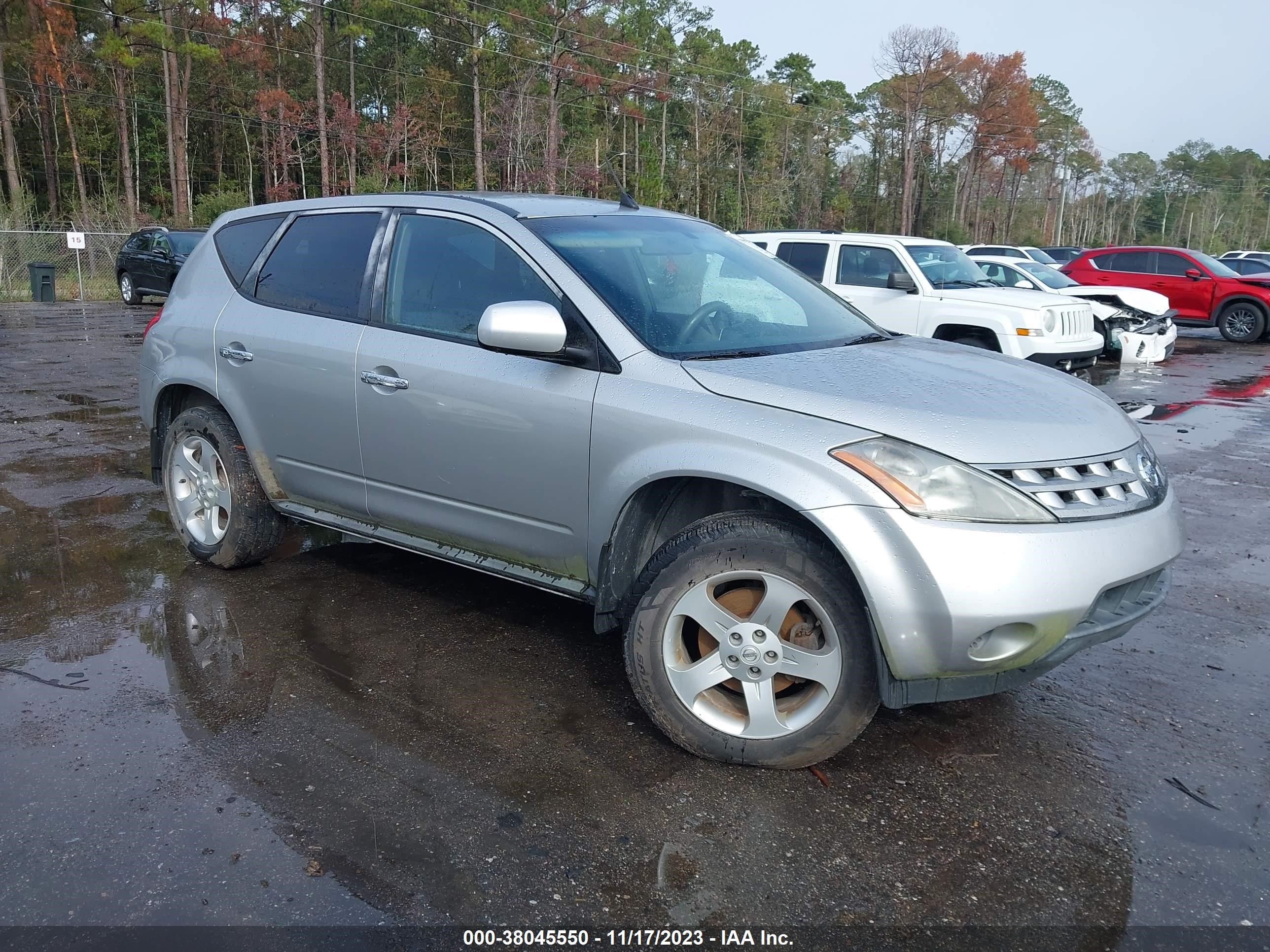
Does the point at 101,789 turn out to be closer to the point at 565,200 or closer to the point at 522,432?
the point at 522,432

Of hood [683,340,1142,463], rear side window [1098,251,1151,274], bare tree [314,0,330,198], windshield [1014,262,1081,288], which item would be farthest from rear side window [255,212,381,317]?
bare tree [314,0,330,198]

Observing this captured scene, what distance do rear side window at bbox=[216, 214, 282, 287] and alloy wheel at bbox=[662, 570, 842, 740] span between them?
2.96 m

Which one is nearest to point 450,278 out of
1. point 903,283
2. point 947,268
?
point 903,283

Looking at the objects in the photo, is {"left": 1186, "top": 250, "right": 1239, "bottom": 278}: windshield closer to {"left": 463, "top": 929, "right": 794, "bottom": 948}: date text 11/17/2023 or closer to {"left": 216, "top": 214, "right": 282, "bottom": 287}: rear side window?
{"left": 216, "top": 214, "right": 282, "bottom": 287}: rear side window

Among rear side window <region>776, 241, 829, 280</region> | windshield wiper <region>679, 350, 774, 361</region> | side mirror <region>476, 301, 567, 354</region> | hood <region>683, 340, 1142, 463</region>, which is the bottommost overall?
hood <region>683, 340, 1142, 463</region>

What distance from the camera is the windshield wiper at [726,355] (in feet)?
11.8

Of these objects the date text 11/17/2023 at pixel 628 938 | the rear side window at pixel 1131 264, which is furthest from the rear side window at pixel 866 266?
the rear side window at pixel 1131 264

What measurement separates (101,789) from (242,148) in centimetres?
6098

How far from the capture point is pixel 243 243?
16.8 feet

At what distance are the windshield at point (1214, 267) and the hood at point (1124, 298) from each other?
477 cm

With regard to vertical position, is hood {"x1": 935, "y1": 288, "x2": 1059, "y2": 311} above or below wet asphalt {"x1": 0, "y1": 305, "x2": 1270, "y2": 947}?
above

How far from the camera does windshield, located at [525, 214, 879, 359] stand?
3760 millimetres

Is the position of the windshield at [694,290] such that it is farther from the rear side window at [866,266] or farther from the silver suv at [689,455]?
the rear side window at [866,266]

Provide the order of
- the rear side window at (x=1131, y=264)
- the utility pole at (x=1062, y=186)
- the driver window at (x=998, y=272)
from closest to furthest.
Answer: the driver window at (x=998, y=272), the rear side window at (x=1131, y=264), the utility pole at (x=1062, y=186)
